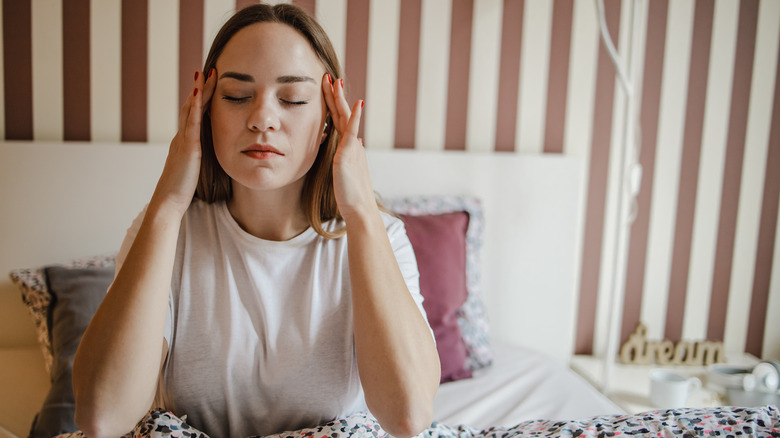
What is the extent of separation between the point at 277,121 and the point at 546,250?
1.28 metres

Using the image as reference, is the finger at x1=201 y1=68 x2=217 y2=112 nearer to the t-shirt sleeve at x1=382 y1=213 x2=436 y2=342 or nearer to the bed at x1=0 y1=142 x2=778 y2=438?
the t-shirt sleeve at x1=382 y1=213 x2=436 y2=342

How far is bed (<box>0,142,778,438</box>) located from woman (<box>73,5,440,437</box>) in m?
0.25

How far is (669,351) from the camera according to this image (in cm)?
204

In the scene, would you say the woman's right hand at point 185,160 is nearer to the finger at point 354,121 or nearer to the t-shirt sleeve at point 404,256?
the finger at point 354,121

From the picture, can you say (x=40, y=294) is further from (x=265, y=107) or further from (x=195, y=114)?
(x=265, y=107)

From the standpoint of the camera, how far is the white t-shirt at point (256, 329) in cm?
98

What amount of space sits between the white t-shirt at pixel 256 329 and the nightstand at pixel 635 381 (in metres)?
1.03

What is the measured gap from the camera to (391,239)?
1.09m

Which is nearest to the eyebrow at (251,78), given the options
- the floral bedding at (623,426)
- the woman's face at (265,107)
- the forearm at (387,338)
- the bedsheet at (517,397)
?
the woman's face at (265,107)

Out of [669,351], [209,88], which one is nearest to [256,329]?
A: [209,88]

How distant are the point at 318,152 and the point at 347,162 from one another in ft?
0.44

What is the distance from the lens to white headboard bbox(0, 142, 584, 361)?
156cm

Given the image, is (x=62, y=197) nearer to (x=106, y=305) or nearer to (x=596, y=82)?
(x=106, y=305)

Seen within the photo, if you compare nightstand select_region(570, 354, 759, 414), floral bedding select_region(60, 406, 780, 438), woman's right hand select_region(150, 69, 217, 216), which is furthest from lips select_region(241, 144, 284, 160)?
nightstand select_region(570, 354, 759, 414)
